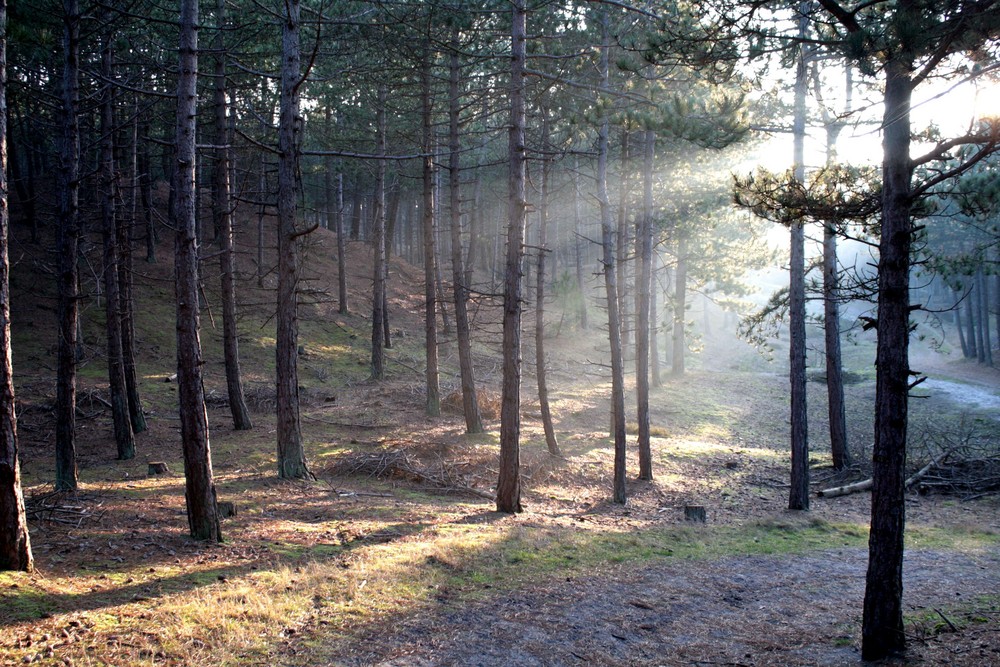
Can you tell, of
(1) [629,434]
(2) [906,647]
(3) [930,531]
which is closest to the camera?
(2) [906,647]

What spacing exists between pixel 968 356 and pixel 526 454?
44.4m

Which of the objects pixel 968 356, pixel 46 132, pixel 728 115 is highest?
pixel 46 132

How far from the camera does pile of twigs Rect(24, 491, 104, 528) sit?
27.7 feet

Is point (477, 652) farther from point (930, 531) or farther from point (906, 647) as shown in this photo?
point (930, 531)

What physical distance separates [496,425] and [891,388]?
14.2 m

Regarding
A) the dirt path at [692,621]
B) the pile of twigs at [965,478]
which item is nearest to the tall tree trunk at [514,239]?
the dirt path at [692,621]

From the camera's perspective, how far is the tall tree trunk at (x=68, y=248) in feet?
34.3

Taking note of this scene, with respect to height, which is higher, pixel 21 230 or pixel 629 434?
pixel 21 230

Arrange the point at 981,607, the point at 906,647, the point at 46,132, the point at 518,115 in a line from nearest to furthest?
1. the point at 906,647
2. the point at 981,607
3. the point at 518,115
4. the point at 46,132

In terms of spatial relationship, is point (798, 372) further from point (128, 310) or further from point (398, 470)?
point (128, 310)

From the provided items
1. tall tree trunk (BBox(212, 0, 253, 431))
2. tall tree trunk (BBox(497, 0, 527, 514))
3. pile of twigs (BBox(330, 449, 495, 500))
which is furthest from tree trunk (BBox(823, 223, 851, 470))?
tall tree trunk (BBox(212, 0, 253, 431))

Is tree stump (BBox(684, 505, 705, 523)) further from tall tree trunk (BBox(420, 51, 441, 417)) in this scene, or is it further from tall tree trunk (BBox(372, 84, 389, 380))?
tall tree trunk (BBox(372, 84, 389, 380))

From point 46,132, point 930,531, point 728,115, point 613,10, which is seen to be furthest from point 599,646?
point 46,132

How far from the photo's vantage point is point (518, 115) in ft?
38.2
